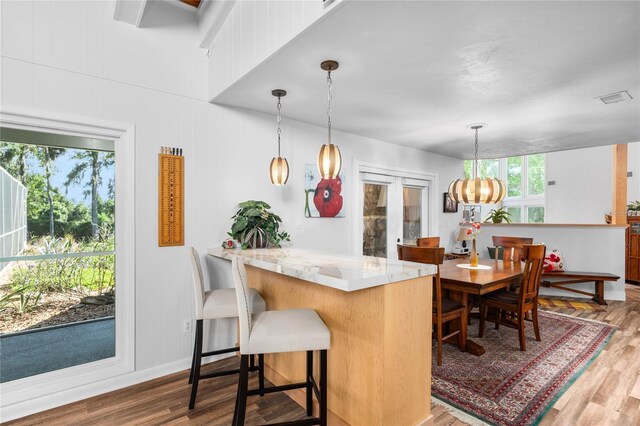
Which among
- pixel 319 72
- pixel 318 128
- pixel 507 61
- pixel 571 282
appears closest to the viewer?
pixel 507 61

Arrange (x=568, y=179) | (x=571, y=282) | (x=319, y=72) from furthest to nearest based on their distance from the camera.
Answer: (x=568, y=179), (x=571, y=282), (x=319, y=72)

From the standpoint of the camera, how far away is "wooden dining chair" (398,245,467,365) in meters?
2.77

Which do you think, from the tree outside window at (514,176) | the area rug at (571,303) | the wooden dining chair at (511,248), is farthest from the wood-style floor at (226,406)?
the tree outside window at (514,176)

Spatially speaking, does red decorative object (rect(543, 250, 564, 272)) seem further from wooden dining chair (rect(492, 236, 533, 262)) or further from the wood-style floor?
the wood-style floor

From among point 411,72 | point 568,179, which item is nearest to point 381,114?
point 411,72

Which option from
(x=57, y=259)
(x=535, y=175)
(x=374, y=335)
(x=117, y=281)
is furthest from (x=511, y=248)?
(x=535, y=175)

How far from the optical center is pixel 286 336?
172 centimetres

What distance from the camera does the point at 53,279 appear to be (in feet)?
8.08

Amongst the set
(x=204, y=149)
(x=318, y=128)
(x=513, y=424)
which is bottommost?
(x=513, y=424)

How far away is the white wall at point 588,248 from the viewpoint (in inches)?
202

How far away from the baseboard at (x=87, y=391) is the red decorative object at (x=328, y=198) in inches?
74.4

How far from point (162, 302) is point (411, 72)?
264 centimetres

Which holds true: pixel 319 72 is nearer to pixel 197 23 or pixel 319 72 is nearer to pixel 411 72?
pixel 411 72

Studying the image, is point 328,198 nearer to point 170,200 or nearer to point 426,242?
point 426,242
